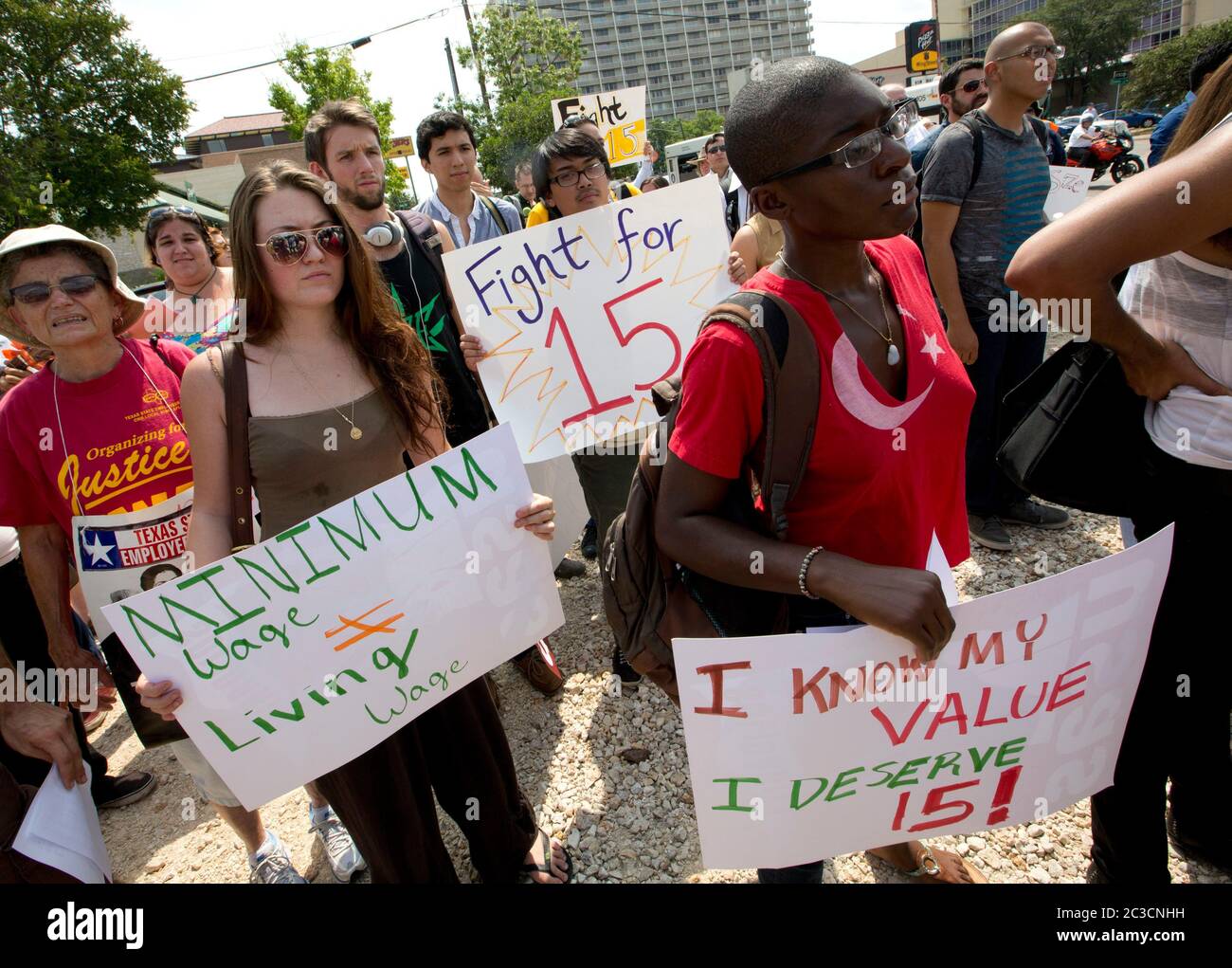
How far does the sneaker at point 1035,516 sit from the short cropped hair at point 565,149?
2.66m

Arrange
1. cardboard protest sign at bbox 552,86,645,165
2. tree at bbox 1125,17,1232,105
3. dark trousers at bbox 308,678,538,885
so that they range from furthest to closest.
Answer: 1. tree at bbox 1125,17,1232,105
2. cardboard protest sign at bbox 552,86,645,165
3. dark trousers at bbox 308,678,538,885

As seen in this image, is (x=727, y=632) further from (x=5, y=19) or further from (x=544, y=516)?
(x=5, y=19)

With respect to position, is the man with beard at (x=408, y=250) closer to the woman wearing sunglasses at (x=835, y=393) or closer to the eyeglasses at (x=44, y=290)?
the eyeglasses at (x=44, y=290)

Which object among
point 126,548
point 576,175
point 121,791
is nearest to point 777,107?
point 576,175

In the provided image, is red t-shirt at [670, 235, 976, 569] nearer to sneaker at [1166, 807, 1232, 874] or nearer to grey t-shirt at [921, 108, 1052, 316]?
sneaker at [1166, 807, 1232, 874]

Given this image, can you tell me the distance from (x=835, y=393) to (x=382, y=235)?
216cm

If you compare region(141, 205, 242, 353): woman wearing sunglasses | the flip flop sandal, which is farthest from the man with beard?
region(141, 205, 242, 353): woman wearing sunglasses

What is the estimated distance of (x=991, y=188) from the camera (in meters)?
3.26

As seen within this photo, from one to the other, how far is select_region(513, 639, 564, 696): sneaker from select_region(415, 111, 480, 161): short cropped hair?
259cm

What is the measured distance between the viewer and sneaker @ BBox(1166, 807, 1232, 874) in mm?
1879

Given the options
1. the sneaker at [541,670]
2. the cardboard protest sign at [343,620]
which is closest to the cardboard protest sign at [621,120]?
the sneaker at [541,670]

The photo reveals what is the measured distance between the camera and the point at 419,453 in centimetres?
199

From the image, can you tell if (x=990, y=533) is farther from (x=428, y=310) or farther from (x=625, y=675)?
(x=428, y=310)
